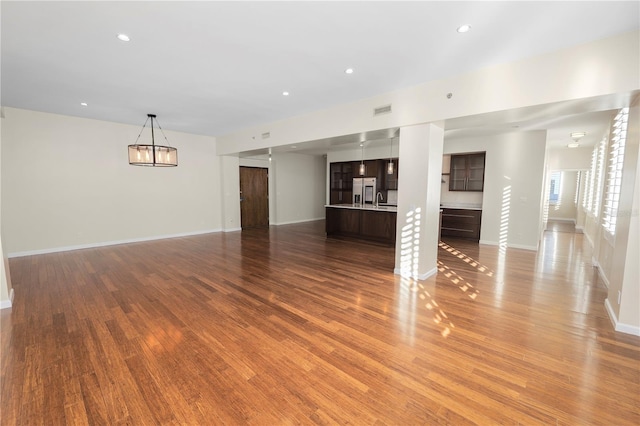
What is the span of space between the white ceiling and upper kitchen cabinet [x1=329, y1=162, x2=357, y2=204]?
536 centimetres

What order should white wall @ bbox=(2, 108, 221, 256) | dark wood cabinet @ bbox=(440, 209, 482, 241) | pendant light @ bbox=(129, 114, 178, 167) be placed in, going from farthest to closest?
dark wood cabinet @ bbox=(440, 209, 482, 241), white wall @ bbox=(2, 108, 221, 256), pendant light @ bbox=(129, 114, 178, 167)

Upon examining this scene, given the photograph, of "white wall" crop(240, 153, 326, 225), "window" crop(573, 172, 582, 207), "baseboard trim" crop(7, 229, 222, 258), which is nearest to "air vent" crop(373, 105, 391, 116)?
"white wall" crop(240, 153, 326, 225)

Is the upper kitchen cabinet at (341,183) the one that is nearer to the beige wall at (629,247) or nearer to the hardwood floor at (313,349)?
the hardwood floor at (313,349)

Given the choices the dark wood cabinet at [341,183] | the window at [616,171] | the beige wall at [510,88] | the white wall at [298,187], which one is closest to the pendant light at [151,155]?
the beige wall at [510,88]

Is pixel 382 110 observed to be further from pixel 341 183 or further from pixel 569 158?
pixel 569 158

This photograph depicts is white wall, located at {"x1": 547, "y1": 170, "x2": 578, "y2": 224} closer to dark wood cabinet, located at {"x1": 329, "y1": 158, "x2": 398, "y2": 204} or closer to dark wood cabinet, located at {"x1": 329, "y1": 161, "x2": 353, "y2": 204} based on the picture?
dark wood cabinet, located at {"x1": 329, "y1": 158, "x2": 398, "y2": 204}

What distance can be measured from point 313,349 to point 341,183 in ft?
26.5

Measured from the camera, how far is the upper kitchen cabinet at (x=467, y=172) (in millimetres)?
7234

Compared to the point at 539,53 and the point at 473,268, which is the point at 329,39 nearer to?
the point at 539,53

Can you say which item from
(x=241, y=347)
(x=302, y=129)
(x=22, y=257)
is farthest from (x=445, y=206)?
(x=22, y=257)

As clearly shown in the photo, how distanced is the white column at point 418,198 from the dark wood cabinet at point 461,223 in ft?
11.0

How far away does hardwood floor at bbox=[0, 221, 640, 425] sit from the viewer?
5.68 ft

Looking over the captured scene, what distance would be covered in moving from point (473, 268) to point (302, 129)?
410 cm

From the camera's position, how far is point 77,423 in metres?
1.62
